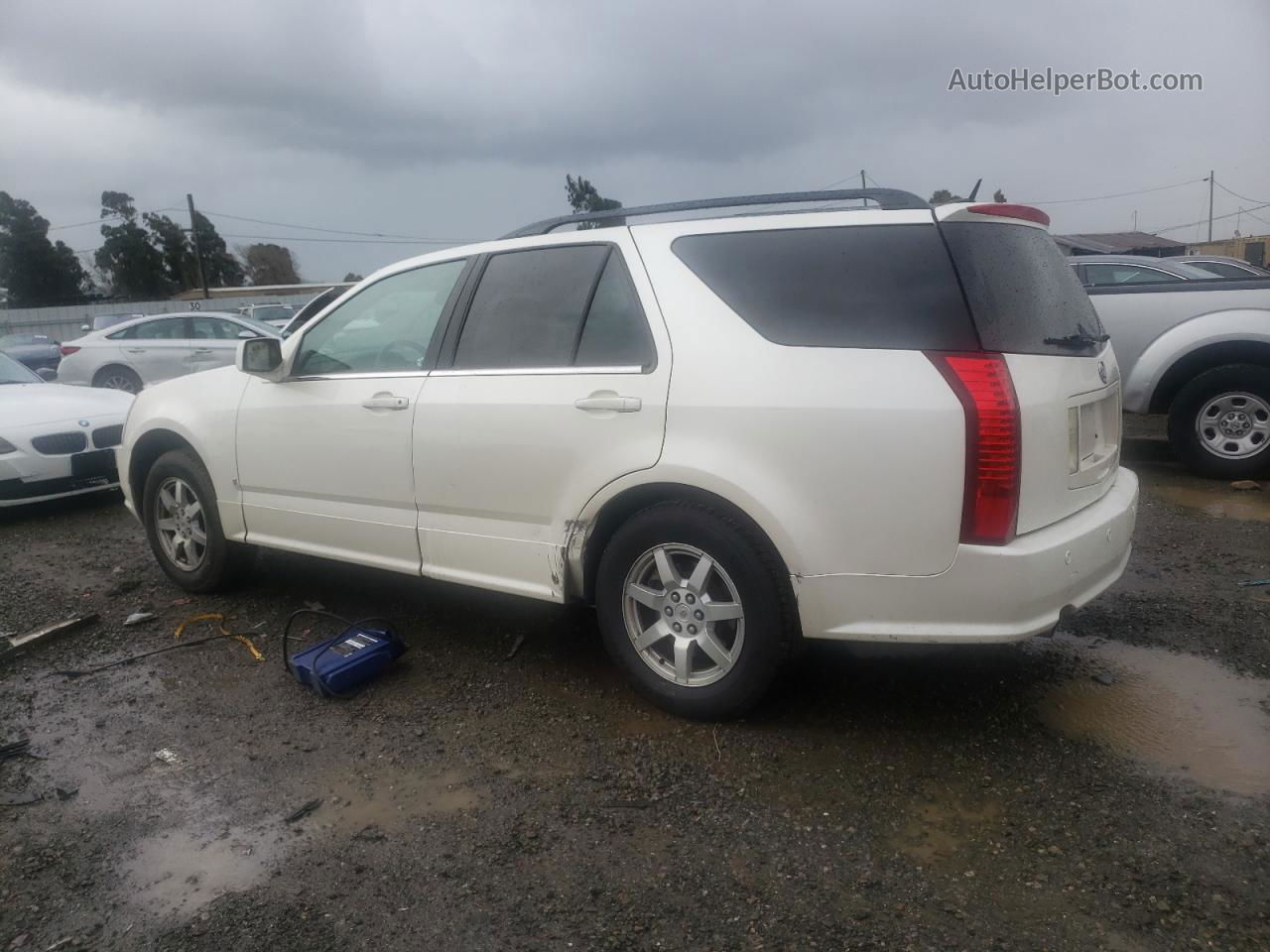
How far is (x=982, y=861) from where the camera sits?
101 inches

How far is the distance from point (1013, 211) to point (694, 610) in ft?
5.72

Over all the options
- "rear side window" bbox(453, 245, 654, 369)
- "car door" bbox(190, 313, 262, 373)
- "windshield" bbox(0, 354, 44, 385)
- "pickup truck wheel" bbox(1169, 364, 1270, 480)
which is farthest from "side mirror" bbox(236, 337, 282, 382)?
"car door" bbox(190, 313, 262, 373)


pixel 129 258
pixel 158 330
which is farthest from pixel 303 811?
pixel 129 258

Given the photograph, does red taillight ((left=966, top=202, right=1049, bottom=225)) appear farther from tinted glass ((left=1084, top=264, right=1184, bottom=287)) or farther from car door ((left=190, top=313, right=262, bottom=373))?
car door ((left=190, top=313, right=262, bottom=373))

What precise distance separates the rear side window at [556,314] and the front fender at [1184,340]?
5.40 m

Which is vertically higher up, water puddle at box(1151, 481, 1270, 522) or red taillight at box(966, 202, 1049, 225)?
red taillight at box(966, 202, 1049, 225)

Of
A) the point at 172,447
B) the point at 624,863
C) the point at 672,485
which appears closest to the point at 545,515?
the point at 672,485

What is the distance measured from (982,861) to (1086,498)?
1.28 meters

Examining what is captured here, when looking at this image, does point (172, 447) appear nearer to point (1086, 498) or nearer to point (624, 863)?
point (624, 863)

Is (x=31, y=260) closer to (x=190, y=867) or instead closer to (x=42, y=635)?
(x=42, y=635)

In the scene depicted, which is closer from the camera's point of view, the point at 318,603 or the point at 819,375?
the point at 819,375

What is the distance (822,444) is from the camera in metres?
2.91

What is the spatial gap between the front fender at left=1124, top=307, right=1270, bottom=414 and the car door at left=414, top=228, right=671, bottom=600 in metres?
5.40

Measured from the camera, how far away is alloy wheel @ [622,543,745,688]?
3195mm
